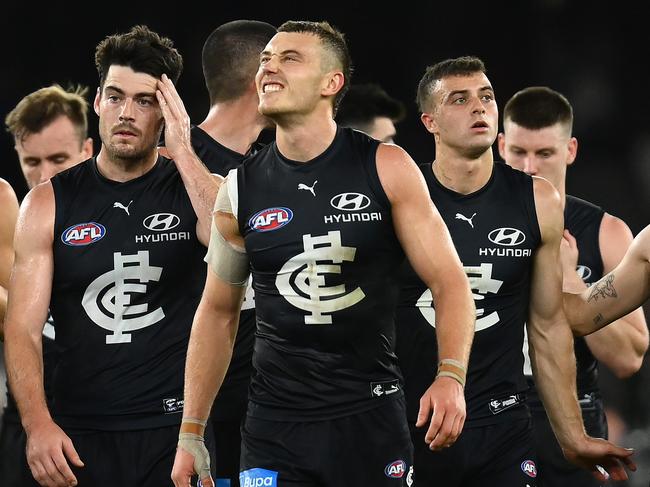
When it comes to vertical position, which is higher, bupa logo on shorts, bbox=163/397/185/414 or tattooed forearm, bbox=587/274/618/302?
tattooed forearm, bbox=587/274/618/302

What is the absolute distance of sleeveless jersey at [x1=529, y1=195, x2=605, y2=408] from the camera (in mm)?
5801

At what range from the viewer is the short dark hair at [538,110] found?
20.0 feet

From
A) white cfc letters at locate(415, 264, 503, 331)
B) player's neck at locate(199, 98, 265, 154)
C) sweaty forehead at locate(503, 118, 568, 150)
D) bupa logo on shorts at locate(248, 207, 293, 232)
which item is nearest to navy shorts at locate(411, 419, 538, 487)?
white cfc letters at locate(415, 264, 503, 331)

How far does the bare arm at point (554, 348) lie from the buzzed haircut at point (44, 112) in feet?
8.88

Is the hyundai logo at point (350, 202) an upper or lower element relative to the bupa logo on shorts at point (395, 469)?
upper

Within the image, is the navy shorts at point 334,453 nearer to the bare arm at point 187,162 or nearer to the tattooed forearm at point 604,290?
the bare arm at point 187,162

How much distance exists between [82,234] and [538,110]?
2.73 m

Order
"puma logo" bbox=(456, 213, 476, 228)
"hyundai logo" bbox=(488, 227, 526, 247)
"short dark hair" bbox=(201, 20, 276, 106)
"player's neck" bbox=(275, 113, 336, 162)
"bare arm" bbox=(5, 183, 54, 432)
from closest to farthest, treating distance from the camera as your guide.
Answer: "player's neck" bbox=(275, 113, 336, 162)
"bare arm" bbox=(5, 183, 54, 432)
"hyundai logo" bbox=(488, 227, 526, 247)
"puma logo" bbox=(456, 213, 476, 228)
"short dark hair" bbox=(201, 20, 276, 106)

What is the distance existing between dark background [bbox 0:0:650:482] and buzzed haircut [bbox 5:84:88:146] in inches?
184

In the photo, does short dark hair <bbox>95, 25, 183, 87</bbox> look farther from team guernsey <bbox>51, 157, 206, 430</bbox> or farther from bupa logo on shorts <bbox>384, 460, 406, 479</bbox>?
bupa logo on shorts <bbox>384, 460, 406, 479</bbox>

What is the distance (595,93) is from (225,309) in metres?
8.12

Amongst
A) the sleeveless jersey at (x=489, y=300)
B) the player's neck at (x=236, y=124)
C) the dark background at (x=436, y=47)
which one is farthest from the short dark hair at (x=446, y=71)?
the dark background at (x=436, y=47)

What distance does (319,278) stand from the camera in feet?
12.9

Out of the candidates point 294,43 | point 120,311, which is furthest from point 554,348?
point 120,311
